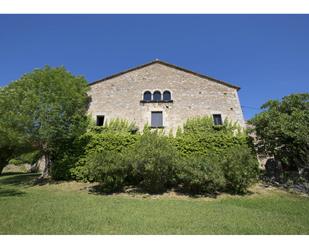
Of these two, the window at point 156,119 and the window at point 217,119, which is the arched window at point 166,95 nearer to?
the window at point 156,119

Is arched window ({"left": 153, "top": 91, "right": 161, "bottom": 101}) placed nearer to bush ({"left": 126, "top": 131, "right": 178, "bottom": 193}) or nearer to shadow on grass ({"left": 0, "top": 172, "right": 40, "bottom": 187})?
bush ({"left": 126, "top": 131, "right": 178, "bottom": 193})

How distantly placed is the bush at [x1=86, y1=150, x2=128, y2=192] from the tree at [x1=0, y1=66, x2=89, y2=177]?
3857 millimetres

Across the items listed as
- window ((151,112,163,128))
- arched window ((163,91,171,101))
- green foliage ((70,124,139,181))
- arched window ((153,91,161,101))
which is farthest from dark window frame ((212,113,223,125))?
green foliage ((70,124,139,181))

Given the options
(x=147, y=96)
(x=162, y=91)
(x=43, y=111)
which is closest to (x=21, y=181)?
(x=43, y=111)

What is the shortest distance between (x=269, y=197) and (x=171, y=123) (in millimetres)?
9733

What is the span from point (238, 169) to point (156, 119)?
30.8 ft

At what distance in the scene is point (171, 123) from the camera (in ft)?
58.4

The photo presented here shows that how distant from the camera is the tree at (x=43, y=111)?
11.8 metres

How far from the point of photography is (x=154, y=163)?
10164 millimetres

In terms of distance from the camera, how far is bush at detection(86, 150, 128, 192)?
34.9 feet

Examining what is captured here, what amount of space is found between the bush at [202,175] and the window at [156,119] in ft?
25.2
